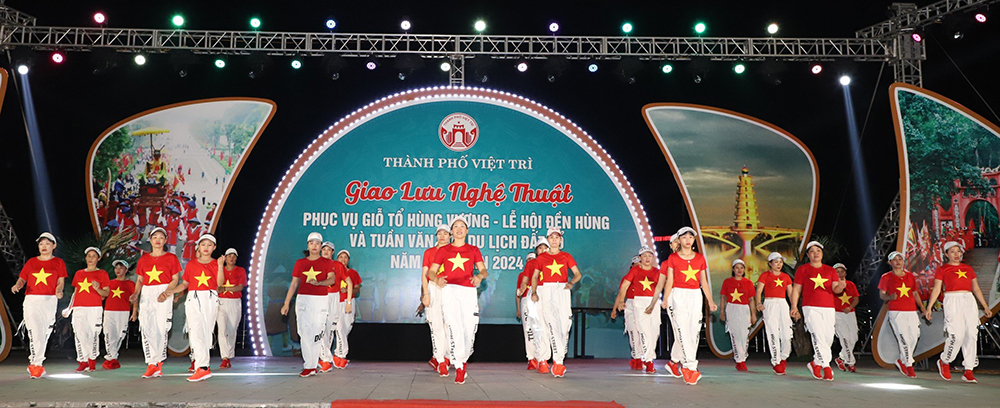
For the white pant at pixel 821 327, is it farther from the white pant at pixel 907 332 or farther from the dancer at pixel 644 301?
the dancer at pixel 644 301

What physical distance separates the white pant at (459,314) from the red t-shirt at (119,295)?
5.14m

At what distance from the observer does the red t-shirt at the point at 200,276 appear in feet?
26.2

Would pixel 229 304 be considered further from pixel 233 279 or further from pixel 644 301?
pixel 644 301

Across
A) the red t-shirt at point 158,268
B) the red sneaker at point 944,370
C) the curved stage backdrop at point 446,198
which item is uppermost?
the curved stage backdrop at point 446,198

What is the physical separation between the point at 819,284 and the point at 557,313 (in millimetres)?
3282

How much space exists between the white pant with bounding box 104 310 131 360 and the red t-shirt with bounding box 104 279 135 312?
0.07 metres

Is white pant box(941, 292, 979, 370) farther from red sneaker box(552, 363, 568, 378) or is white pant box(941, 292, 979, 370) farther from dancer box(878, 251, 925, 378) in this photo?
red sneaker box(552, 363, 568, 378)

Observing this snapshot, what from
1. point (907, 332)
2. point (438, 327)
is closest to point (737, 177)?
point (907, 332)

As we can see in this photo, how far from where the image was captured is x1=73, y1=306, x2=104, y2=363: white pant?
9406 mm

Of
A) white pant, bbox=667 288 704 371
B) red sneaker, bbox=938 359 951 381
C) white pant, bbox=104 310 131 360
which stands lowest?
red sneaker, bbox=938 359 951 381

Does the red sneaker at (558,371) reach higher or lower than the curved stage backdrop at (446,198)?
lower

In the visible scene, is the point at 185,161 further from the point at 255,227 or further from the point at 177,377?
the point at 177,377

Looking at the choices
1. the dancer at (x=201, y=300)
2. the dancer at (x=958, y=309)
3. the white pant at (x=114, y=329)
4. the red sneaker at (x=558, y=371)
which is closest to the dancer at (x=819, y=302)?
the dancer at (x=958, y=309)

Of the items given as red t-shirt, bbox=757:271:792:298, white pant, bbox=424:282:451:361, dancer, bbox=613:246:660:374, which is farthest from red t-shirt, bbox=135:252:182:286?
red t-shirt, bbox=757:271:792:298
